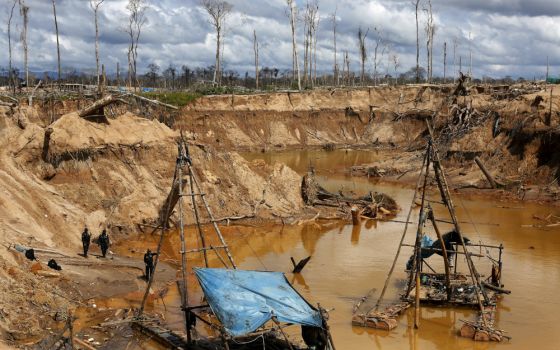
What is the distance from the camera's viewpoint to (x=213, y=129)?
Result: 177 feet

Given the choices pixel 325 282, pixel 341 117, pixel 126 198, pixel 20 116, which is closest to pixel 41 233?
pixel 126 198

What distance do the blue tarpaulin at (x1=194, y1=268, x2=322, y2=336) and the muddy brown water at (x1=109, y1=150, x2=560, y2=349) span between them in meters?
2.69

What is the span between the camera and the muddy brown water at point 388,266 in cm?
1574

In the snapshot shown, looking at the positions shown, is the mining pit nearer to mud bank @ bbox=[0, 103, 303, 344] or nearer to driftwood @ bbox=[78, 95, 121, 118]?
mud bank @ bbox=[0, 103, 303, 344]

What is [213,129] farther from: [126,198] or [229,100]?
[126,198]

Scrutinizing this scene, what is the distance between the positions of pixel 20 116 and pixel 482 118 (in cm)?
3020

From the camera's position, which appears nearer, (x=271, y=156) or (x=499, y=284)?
(x=499, y=284)

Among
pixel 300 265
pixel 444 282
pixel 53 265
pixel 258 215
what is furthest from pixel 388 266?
pixel 53 265

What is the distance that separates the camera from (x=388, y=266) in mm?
21688

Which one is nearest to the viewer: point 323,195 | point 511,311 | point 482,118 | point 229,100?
point 511,311

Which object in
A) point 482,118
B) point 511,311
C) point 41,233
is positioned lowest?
point 511,311

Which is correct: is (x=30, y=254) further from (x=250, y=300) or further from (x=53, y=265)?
(x=250, y=300)

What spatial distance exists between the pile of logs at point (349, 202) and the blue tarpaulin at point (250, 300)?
15239 millimetres

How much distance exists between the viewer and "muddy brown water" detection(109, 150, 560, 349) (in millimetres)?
15742
